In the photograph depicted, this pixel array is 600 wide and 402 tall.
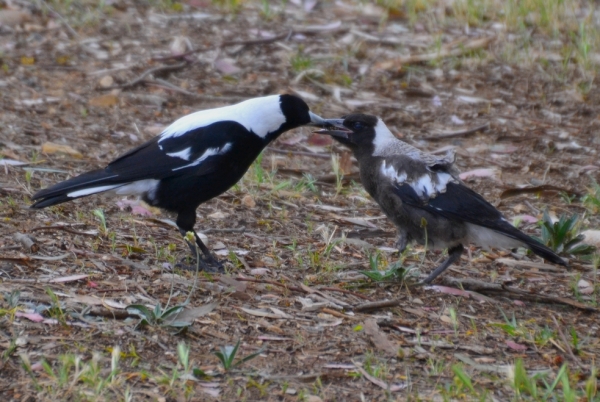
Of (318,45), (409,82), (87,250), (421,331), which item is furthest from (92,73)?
(421,331)

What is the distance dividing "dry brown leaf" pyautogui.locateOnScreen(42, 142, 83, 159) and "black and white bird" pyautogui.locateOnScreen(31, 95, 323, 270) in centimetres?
124

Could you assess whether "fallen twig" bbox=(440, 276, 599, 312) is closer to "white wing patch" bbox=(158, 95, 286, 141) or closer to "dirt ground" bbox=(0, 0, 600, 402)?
"dirt ground" bbox=(0, 0, 600, 402)

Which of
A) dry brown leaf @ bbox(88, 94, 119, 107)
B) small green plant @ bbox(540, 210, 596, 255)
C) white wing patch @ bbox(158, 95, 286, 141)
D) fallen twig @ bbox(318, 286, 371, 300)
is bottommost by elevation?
dry brown leaf @ bbox(88, 94, 119, 107)

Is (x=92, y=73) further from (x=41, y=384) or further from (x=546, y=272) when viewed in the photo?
(x=41, y=384)

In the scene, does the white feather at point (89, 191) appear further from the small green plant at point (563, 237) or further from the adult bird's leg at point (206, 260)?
the small green plant at point (563, 237)

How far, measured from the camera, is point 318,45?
8.23 m

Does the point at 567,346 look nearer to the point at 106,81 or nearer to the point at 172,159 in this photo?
the point at 172,159

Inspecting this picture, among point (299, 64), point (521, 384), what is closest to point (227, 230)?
point (521, 384)

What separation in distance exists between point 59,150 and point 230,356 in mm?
3198

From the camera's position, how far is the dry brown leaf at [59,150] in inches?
239

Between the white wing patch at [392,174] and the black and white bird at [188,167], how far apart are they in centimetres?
71

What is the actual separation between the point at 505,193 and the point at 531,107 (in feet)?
5.72

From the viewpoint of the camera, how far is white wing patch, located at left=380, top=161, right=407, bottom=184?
4965 mm

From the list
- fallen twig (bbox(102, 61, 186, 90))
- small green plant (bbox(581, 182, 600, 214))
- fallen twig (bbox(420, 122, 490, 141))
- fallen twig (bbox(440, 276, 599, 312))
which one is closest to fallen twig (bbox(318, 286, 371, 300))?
fallen twig (bbox(440, 276, 599, 312))
